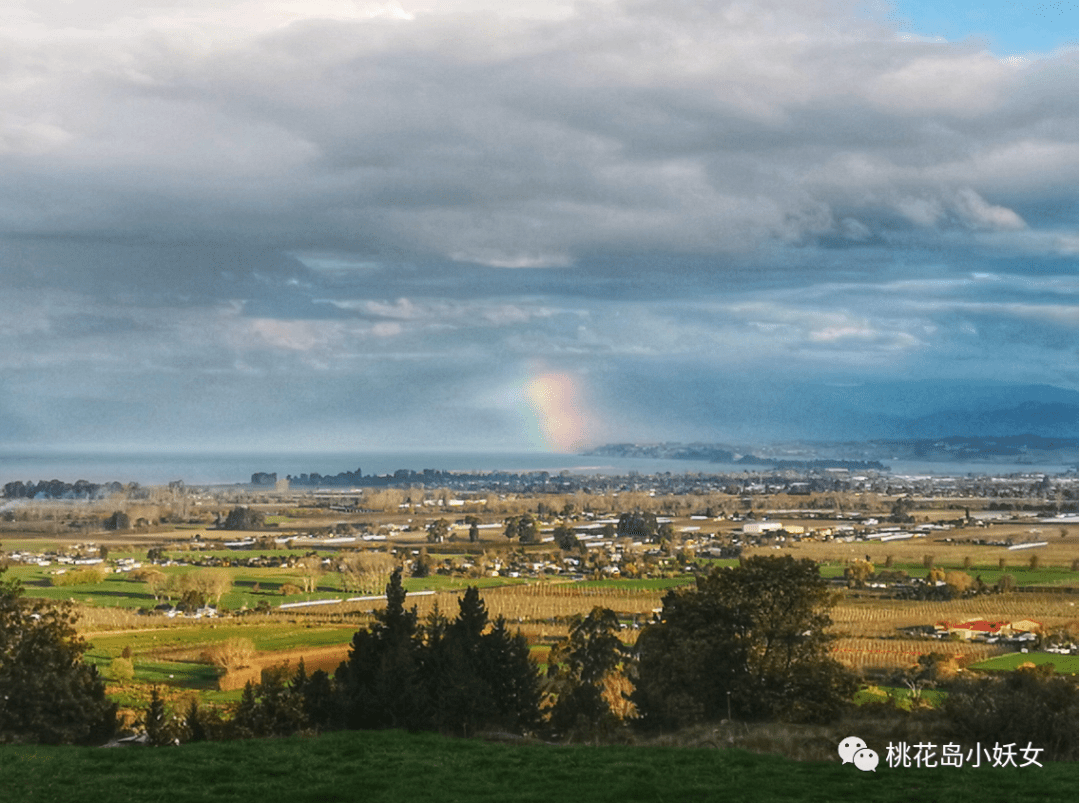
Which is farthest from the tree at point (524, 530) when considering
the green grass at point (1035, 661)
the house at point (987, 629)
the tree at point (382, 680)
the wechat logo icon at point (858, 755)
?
the wechat logo icon at point (858, 755)

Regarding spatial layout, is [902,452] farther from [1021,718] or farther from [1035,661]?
[1021,718]

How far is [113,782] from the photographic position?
15250 mm

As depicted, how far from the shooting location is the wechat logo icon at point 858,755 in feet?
55.0

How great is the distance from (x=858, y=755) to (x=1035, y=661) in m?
31.4

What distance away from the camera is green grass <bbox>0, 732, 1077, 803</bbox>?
14.5 metres

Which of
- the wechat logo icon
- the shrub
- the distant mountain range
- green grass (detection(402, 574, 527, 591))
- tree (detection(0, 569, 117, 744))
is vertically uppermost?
the distant mountain range

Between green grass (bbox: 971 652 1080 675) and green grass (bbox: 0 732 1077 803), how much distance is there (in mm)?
26273

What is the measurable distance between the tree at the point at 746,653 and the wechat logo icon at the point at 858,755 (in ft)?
27.3

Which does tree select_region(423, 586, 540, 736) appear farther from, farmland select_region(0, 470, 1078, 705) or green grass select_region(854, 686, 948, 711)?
green grass select_region(854, 686, 948, 711)

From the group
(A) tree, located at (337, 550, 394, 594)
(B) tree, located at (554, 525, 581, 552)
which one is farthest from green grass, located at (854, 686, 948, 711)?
(B) tree, located at (554, 525, 581, 552)

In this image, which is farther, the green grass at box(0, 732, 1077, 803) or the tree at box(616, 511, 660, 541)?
the tree at box(616, 511, 660, 541)

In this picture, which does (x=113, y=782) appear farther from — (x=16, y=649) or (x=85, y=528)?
(x=85, y=528)

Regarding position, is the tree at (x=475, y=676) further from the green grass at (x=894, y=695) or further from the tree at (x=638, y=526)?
the tree at (x=638, y=526)

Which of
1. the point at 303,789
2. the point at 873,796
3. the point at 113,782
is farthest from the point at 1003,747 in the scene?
the point at 113,782
